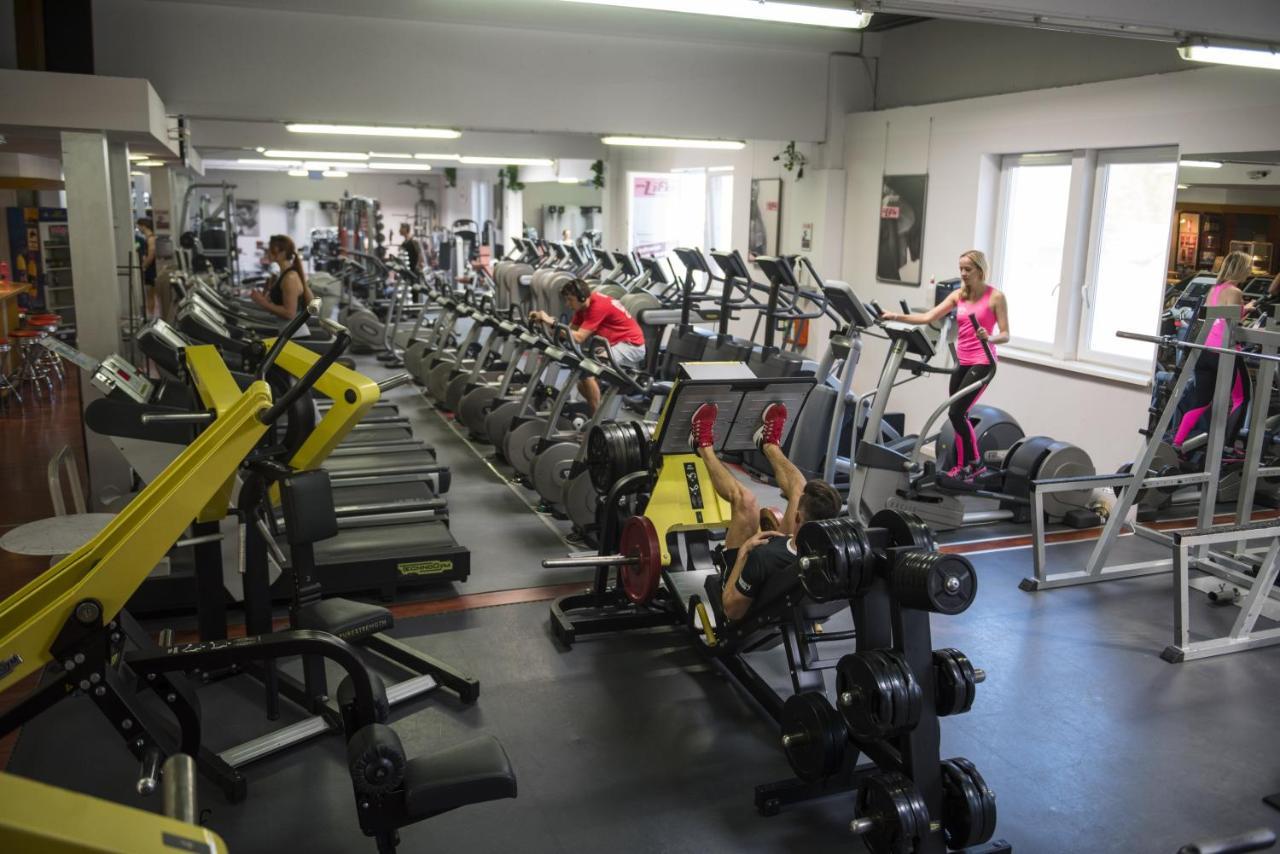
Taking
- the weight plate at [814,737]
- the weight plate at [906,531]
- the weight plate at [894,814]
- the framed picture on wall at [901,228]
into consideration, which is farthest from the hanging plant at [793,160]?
the weight plate at [894,814]

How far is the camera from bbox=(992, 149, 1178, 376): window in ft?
23.2

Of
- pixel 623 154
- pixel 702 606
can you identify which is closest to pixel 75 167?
pixel 702 606

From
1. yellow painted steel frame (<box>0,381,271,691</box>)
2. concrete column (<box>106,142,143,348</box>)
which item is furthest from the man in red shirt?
yellow painted steel frame (<box>0,381,271,691</box>)

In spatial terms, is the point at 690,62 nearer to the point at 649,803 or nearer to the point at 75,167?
the point at 75,167

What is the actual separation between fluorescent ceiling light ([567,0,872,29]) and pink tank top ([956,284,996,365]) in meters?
2.20

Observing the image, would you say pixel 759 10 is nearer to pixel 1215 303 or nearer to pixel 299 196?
pixel 1215 303

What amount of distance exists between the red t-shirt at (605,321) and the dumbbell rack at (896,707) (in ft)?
16.0

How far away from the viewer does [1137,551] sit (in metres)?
5.80

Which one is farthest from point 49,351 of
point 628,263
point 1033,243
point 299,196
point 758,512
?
point 299,196

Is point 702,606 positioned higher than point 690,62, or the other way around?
point 690,62

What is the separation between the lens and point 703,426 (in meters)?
4.43

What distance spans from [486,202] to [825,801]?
62.5 feet

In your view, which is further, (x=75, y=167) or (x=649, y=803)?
(x=75, y=167)

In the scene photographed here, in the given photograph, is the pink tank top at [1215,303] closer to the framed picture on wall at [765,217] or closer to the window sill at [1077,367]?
the window sill at [1077,367]
